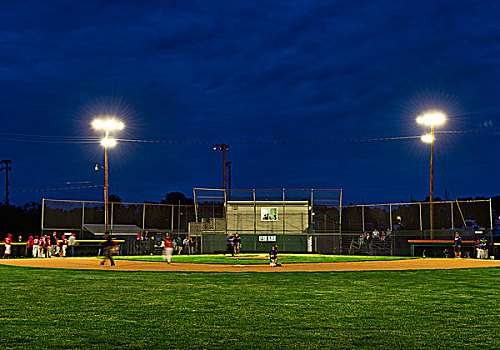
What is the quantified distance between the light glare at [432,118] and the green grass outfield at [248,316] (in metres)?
25.8

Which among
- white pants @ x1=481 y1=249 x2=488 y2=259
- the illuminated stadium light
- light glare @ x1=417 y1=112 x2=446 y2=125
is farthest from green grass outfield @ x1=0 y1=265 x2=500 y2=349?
light glare @ x1=417 y1=112 x2=446 y2=125

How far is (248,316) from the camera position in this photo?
8820mm

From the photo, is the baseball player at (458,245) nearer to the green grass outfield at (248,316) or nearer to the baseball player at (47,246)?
the green grass outfield at (248,316)

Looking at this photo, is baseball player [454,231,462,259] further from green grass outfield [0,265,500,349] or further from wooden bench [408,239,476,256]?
green grass outfield [0,265,500,349]

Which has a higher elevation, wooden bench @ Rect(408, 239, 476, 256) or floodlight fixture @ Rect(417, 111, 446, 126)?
floodlight fixture @ Rect(417, 111, 446, 126)

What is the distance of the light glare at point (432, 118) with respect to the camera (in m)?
38.2

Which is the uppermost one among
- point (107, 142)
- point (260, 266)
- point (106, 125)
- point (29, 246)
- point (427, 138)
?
point (106, 125)

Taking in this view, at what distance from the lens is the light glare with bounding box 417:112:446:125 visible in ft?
125

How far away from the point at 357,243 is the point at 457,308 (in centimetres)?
3636

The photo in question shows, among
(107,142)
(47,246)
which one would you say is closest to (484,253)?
(107,142)

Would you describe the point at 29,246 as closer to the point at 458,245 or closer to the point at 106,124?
the point at 106,124

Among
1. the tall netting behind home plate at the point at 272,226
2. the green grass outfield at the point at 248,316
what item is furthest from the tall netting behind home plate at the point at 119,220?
the green grass outfield at the point at 248,316

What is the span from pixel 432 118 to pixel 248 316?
3307cm

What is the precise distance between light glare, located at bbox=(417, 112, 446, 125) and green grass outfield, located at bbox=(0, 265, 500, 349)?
2583 centimetres
